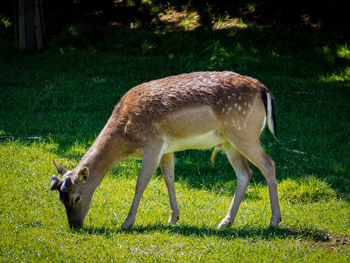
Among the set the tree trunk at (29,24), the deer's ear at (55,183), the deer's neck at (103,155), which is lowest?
the deer's ear at (55,183)

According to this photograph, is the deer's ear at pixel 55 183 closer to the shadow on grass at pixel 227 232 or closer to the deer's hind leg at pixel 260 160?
the shadow on grass at pixel 227 232

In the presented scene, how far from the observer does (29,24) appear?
13.4 m

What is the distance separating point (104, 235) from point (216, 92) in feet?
7.55

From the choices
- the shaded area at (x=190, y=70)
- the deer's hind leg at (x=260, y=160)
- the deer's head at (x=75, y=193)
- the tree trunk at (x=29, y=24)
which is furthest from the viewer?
the tree trunk at (x=29, y=24)

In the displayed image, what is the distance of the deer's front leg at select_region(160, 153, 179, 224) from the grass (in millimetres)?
126

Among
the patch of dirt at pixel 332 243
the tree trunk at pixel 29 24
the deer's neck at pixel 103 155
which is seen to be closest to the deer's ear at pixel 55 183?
the deer's neck at pixel 103 155

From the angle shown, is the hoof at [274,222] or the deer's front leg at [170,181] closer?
the hoof at [274,222]

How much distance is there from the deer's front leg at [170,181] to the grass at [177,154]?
0.13 metres

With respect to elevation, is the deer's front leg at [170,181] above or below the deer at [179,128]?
below

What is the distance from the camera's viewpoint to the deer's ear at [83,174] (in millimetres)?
5969

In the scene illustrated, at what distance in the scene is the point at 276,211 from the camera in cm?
638

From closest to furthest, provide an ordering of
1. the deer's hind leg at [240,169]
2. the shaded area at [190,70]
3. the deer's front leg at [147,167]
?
the deer's front leg at [147,167], the deer's hind leg at [240,169], the shaded area at [190,70]

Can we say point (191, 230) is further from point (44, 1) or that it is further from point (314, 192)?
point (44, 1)

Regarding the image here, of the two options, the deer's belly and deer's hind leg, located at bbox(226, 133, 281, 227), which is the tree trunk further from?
deer's hind leg, located at bbox(226, 133, 281, 227)
